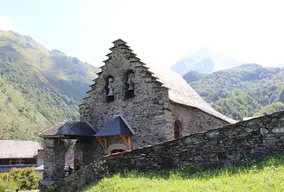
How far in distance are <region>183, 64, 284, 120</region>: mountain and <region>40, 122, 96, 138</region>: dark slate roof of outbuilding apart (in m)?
60.5

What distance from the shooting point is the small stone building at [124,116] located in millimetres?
14609

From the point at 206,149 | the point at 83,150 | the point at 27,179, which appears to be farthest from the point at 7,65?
the point at 206,149

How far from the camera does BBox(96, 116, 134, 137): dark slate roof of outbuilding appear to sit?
14.8m

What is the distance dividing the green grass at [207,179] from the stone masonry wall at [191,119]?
7.54 m

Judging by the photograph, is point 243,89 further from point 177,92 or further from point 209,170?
point 209,170

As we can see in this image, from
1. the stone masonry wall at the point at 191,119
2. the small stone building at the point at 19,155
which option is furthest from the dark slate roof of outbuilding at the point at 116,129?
the small stone building at the point at 19,155

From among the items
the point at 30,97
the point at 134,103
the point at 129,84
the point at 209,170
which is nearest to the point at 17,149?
the point at 129,84

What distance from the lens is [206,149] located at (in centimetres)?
755

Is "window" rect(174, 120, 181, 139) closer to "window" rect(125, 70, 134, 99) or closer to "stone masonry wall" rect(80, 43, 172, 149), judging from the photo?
"stone masonry wall" rect(80, 43, 172, 149)

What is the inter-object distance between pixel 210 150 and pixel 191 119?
953 cm

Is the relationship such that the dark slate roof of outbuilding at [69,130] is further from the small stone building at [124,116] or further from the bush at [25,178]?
the bush at [25,178]

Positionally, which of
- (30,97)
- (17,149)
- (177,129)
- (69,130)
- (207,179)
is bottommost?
(207,179)

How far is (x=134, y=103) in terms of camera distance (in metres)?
15.5

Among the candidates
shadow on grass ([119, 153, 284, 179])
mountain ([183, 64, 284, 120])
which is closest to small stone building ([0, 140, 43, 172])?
mountain ([183, 64, 284, 120])
